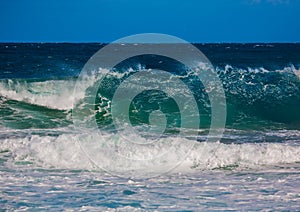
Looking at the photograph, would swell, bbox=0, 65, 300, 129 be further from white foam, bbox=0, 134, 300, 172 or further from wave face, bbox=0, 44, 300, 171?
white foam, bbox=0, 134, 300, 172

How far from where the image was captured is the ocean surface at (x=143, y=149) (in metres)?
6.29

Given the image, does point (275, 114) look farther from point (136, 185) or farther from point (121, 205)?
point (121, 205)

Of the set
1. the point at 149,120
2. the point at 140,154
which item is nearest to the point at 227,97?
the point at 149,120

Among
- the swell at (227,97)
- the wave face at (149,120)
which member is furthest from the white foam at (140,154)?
the swell at (227,97)

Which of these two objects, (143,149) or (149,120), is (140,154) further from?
(149,120)

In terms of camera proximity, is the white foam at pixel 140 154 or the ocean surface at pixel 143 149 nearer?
the ocean surface at pixel 143 149

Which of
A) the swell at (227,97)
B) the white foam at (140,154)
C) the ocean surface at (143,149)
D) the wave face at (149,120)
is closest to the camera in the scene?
the ocean surface at (143,149)

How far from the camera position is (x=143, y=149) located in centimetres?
939

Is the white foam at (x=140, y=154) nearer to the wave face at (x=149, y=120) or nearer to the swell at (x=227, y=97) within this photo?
the wave face at (x=149, y=120)

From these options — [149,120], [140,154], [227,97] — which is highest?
[227,97]

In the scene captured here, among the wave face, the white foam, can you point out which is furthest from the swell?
the white foam

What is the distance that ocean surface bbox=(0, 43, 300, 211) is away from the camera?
6.29m

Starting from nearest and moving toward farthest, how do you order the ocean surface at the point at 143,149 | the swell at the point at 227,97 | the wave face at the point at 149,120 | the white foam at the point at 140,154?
the ocean surface at the point at 143,149 → the white foam at the point at 140,154 → the wave face at the point at 149,120 → the swell at the point at 227,97

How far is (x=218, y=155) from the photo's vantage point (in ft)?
29.7
